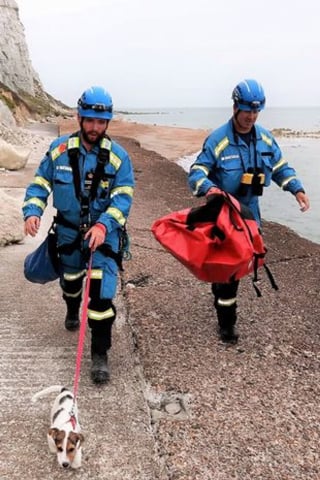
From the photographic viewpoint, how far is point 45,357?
15.3 feet

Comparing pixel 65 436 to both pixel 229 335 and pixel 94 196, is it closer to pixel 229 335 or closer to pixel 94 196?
pixel 94 196

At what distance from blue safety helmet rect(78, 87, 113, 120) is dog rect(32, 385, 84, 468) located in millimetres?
2078

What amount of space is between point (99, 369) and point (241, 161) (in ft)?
6.89

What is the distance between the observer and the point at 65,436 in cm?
326

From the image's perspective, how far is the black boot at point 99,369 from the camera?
423 centimetres

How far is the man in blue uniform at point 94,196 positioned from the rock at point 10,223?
3763 millimetres

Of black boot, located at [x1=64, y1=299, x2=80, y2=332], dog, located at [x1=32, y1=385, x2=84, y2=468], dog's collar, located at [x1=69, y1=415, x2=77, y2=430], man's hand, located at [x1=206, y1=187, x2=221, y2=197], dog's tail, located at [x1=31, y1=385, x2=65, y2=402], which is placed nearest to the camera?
dog, located at [x1=32, y1=385, x2=84, y2=468]

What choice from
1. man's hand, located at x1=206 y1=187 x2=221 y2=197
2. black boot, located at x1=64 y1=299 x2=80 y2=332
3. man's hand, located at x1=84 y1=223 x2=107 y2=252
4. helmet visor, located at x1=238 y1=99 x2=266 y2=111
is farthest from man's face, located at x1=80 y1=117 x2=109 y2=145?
black boot, located at x1=64 y1=299 x2=80 y2=332

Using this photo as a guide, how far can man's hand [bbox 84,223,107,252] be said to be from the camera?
13.1ft

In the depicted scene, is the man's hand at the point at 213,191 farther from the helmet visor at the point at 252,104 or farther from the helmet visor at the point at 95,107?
the helmet visor at the point at 95,107

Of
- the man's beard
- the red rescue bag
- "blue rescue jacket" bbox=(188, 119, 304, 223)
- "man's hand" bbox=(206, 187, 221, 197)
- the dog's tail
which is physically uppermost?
the man's beard

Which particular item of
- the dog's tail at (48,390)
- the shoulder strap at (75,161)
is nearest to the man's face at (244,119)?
the shoulder strap at (75,161)

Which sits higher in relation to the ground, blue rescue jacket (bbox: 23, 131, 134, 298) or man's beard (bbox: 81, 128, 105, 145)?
man's beard (bbox: 81, 128, 105, 145)

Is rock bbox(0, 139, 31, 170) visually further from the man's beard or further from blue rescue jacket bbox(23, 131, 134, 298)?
the man's beard
